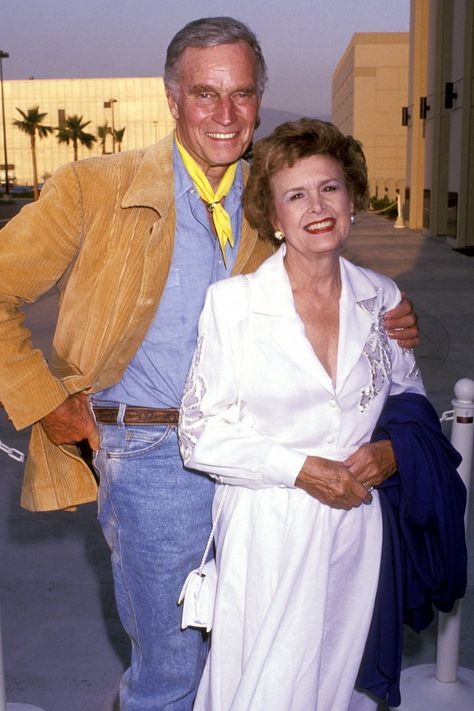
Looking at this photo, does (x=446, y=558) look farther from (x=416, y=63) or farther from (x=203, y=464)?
(x=416, y=63)

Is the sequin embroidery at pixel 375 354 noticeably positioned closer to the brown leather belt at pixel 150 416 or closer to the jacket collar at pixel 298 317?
the jacket collar at pixel 298 317

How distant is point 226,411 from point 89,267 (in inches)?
24.9

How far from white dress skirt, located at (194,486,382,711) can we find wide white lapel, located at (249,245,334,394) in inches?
14.6

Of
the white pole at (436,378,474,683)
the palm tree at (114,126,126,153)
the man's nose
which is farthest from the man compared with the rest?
the palm tree at (114,126,126,153)

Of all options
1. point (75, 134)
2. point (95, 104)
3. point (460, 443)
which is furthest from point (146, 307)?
point (95, 104)

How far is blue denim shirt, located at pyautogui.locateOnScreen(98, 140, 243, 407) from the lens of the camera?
2.79 m

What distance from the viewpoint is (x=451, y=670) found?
3.79 metres

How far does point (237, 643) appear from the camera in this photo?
2.69 metres

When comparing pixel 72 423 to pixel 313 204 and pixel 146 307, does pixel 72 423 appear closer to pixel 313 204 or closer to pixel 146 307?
pixel 146 307

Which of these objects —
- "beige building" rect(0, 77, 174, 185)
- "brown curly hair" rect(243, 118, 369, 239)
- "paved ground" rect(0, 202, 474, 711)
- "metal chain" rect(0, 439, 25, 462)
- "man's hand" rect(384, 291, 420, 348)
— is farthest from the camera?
"beige building" rect(0, 77, 174, 185)

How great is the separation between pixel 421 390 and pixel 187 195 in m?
0.98

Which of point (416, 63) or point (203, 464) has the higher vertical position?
point (416, 63)

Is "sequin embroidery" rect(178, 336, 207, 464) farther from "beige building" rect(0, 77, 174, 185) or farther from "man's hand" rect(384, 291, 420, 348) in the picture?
"beige building" rect(0, 77, 174, 185)

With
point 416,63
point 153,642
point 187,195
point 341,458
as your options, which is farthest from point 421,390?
point 416,63
